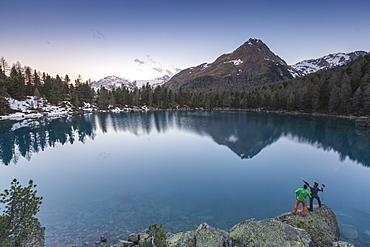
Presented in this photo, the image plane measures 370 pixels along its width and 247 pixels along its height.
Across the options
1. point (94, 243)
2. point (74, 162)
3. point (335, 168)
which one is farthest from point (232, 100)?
point (94, 243)

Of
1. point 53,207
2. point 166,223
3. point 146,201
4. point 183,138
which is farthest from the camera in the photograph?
point 183,138

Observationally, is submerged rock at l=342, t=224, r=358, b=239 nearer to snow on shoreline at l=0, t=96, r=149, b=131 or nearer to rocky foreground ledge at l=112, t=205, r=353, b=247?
rocky foreground ledge at l=112, t=205, r=353, b=247

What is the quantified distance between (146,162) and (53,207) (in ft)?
44.3

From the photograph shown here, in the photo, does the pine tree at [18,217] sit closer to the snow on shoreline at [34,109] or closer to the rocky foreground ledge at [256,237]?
the rocky foreground ledge at [256,237]

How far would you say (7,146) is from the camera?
34812 mm

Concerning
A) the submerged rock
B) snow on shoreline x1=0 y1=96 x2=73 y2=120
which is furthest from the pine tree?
snow on shoreline x1=0 y1=96 x2=73 y2=120

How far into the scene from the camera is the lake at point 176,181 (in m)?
13.1

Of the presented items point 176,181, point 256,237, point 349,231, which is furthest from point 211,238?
point 176,181

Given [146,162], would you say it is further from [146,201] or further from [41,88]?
[41,88]

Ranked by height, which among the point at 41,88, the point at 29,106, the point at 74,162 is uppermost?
the point at 41,88

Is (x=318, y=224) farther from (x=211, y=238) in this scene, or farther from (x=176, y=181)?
(x=176, y=181)

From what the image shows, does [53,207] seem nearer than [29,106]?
Yes

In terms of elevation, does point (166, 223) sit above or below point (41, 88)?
below

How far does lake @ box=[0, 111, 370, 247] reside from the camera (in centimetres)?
1313
